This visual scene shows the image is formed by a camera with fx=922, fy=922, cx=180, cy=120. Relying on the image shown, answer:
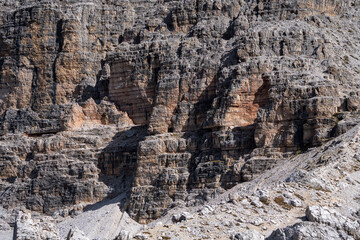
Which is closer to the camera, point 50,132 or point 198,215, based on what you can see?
point 198,215

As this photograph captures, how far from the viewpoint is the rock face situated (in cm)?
8275

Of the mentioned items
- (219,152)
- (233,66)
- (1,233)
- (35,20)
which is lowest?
(1,233)

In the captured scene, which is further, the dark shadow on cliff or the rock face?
the dark shadow on cliff

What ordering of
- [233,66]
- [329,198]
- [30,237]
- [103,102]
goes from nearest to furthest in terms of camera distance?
[30,237], [329,198], [233,66], [103,102]

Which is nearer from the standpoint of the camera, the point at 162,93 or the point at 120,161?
the point at 162,93

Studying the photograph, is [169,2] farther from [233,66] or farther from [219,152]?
[219,152]

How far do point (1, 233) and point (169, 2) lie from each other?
33.9m

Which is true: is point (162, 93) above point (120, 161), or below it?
above

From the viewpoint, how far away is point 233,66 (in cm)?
8912

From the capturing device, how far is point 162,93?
306ft

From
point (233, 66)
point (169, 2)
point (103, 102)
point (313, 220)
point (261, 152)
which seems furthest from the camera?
point (169, 2)

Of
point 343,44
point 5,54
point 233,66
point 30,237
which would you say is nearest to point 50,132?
point 5,54

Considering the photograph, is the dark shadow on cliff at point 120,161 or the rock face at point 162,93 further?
the dark shadow on cliff at point 120,161

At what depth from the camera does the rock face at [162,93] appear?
8275 cm
